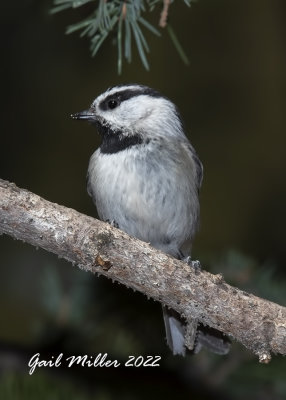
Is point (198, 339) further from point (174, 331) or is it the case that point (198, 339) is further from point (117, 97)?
point (117, 97)

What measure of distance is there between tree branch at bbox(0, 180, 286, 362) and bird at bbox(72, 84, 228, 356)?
599 mm

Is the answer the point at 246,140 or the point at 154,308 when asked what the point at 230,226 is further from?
the point at 154,308

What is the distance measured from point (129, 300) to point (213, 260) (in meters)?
0.41

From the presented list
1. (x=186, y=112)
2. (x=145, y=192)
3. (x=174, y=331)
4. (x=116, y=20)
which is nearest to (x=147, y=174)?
(x=145, y=192)

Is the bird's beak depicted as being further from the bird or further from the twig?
the twig

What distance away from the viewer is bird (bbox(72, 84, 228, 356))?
3.05 m

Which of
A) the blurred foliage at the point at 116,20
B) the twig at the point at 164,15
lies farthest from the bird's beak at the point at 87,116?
the twig at the point at 164,15

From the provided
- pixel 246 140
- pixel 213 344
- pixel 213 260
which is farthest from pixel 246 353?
pixel 246 140

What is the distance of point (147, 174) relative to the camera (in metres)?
3.04

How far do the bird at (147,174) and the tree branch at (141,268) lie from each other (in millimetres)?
599

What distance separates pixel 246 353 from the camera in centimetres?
290

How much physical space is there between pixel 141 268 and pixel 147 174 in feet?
2.83

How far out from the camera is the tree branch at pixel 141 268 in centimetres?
221

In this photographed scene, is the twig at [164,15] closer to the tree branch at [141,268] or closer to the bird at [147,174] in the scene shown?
the tree branch at [141,268]
